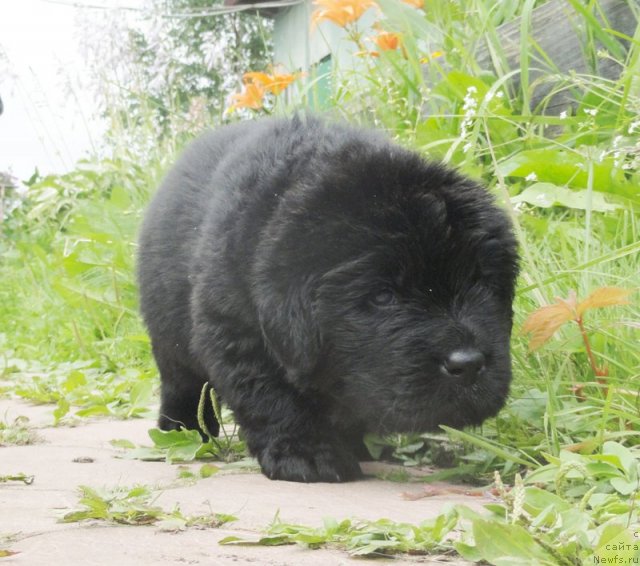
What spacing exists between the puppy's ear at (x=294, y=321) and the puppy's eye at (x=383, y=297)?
165mm

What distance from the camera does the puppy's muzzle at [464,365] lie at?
2.38 m

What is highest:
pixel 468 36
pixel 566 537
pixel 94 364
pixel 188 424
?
pixel 468 36

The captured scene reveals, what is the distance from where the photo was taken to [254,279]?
2.63m

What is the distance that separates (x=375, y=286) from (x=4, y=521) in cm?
104

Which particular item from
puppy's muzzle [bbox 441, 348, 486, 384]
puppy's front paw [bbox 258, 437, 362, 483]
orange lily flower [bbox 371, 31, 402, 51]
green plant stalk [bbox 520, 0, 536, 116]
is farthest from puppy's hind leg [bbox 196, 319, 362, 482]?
orange lily flower [bbox 371, 31, 402, 51]

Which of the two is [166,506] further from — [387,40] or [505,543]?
[387,40]

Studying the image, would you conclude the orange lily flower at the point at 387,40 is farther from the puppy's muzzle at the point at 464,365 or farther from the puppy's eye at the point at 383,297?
the puppy's muzzle at the point at 464,365

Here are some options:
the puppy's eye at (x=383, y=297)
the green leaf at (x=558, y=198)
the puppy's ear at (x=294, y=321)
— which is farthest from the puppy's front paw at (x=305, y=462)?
the green leaf at (x=558, y=198)

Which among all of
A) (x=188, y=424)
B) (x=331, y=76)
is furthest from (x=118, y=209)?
(x=188, y=424)

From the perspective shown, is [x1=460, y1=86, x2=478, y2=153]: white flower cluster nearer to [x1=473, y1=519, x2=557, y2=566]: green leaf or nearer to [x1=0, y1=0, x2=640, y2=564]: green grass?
[x1=0, y1=0, x2=640, y2=564]: green grass

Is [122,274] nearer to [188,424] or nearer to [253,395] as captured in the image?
[188,424]

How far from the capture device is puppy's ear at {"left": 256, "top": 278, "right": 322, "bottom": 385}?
2.54m

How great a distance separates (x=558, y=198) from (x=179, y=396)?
5.09 ft

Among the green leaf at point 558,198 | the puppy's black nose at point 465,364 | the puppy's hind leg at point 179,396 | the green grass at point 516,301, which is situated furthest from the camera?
the green leaf at point 558,198
